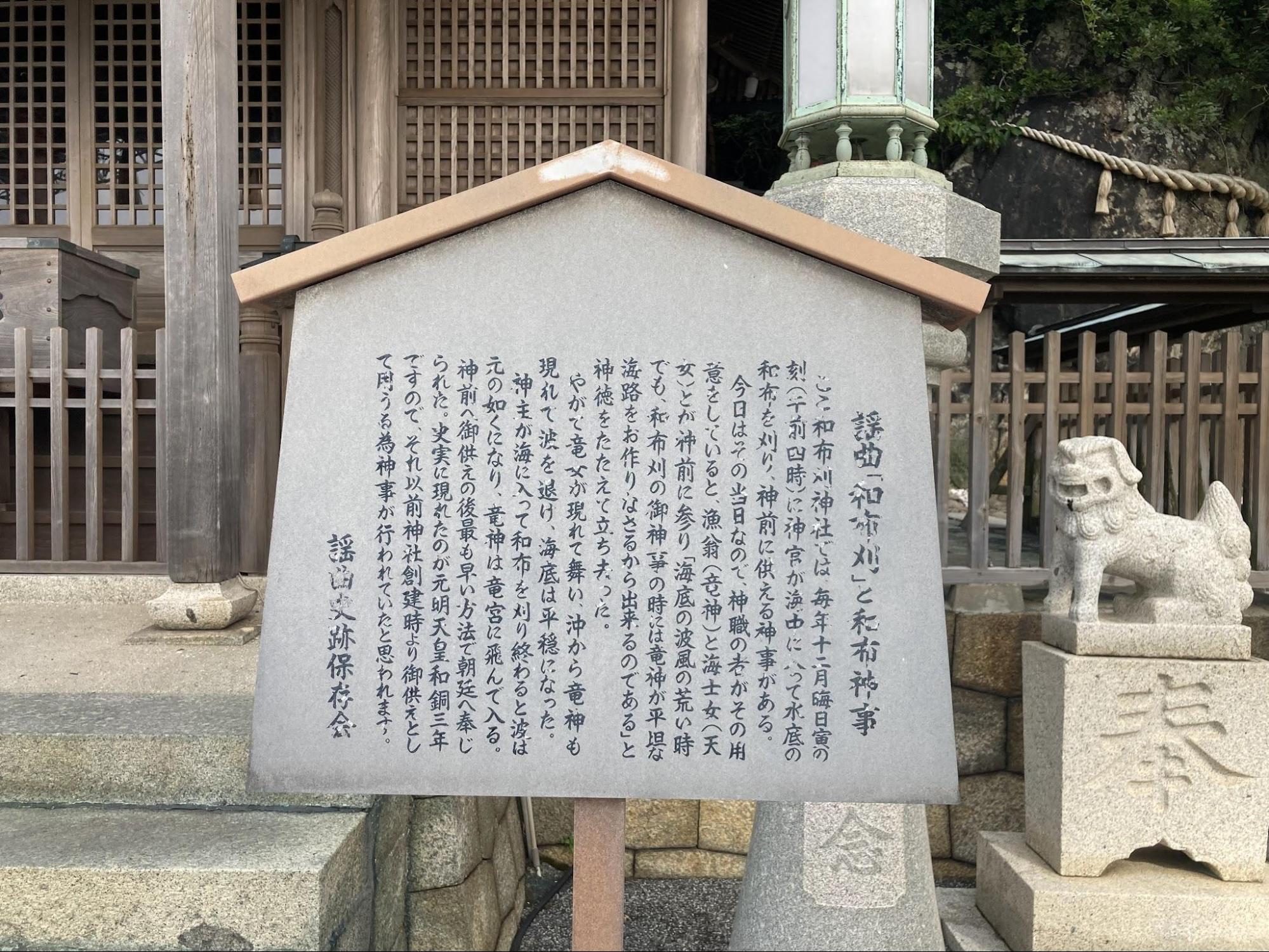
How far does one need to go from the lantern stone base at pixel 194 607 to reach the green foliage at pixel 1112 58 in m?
10.8

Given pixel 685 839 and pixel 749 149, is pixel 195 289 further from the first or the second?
pixel 749 149

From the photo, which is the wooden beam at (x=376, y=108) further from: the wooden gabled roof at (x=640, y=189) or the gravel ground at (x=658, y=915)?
the gravel ground at (x=658, y=915)

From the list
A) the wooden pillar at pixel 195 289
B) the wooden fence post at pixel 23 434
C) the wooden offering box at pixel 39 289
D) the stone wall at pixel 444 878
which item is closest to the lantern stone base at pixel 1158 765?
the stone wall at pixel 444 878

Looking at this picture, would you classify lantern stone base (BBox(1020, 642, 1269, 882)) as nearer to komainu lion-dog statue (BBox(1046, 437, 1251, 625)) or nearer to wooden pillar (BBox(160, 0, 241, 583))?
komainu lion-dog statue (BBox(1046, 437, 1251, 625))

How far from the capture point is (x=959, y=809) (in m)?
4.53

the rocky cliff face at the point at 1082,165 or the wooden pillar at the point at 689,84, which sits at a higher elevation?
the rocky cliff face at the point at 1082,165

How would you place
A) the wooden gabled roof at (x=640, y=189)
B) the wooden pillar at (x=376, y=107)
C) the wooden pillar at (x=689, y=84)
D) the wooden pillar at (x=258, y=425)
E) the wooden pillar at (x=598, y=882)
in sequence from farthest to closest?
the wooden pillar at (x=376, y=107) < the wooden pillar at (x=689, y=84) < the wooden pillar at (x=258, y=425) < the wooden pillar at (x=598, y=882) < the wooden gabled roof at (x=640, y=189)

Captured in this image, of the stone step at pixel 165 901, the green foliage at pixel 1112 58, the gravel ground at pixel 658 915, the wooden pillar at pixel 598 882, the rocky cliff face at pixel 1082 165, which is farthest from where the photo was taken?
the rocky cliff face at pixel 1082 165

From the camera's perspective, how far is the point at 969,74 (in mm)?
11672

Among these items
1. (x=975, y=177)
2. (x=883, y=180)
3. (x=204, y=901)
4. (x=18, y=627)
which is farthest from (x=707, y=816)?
(x=975, y=177)

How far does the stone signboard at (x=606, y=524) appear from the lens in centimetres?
180

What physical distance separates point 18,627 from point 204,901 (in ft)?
9.28

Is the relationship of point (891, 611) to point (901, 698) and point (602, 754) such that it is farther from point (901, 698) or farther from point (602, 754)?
point (602, 754)

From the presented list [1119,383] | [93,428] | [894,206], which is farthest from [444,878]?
[1119,383]
